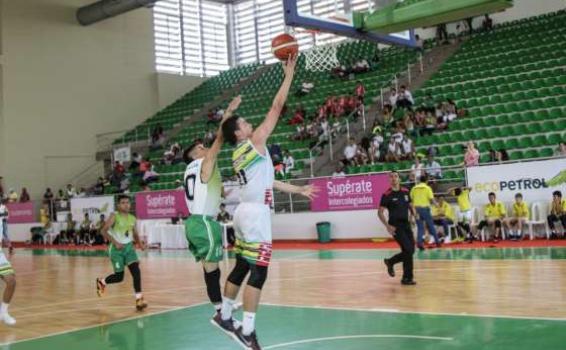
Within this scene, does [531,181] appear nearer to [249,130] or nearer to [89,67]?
[249,130]

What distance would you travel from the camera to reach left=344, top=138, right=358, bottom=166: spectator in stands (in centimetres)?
1992

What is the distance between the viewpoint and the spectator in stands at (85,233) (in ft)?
82.3

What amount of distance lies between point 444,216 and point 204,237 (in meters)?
11.0

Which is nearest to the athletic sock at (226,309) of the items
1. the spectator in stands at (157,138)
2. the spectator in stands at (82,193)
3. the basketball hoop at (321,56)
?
the basketball hoop at (321,56)

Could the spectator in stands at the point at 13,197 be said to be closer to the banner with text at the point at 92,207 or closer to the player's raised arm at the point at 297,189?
the banner with text at the point at 92,207

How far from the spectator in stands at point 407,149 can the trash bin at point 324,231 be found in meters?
3.04

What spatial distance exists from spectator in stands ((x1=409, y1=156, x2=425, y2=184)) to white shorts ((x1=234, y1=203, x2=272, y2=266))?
39.0 feet

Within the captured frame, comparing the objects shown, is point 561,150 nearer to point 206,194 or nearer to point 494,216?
point 494,216

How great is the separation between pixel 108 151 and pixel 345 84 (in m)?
12.7

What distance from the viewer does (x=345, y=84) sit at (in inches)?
1044

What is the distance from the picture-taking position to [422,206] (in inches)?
585

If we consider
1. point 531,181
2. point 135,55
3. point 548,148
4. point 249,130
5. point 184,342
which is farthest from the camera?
point 135,55

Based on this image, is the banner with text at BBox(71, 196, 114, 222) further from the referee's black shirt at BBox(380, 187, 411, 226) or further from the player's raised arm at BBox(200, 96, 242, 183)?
the player's raised arm at BBox(200, 96, 242, 183)

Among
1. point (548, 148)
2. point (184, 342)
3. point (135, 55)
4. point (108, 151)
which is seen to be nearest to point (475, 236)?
point (548, 148)
